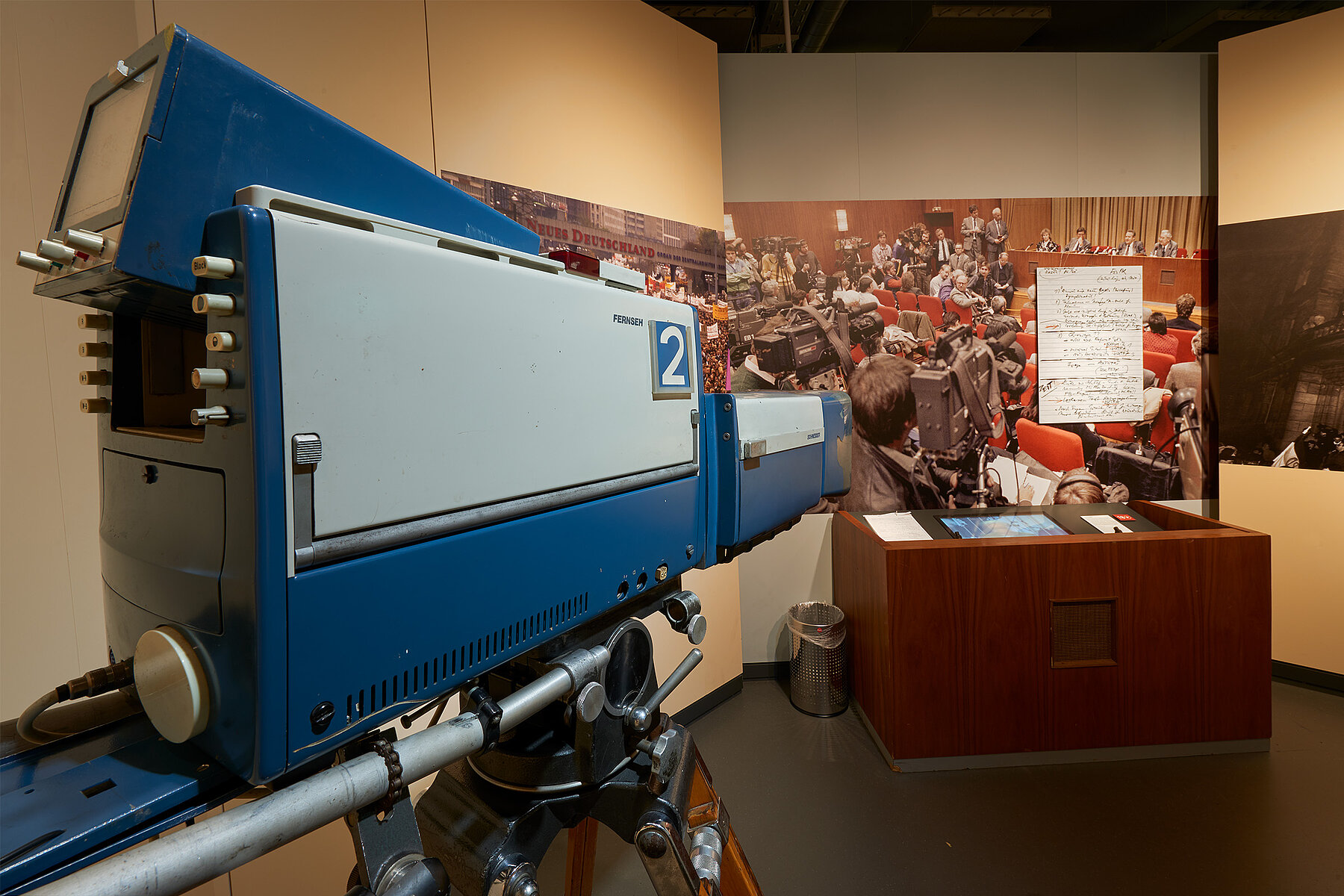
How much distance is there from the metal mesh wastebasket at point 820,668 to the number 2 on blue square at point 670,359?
206 cm

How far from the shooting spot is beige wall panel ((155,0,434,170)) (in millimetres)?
1396

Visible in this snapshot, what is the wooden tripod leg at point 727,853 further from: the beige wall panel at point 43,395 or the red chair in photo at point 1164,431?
the red chair in photo at point 1164,431

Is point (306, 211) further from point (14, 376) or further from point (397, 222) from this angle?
point (14, 376)

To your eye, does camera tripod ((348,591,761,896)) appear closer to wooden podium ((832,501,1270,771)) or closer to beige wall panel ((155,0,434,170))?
beige wall panel ((155,0,434,170))

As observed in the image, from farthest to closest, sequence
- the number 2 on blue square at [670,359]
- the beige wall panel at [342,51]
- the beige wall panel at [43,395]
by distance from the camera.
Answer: the beige wall panel at [342,51] → the beige wall panel at [43,395] → the number 2 on blue square at [670,359]

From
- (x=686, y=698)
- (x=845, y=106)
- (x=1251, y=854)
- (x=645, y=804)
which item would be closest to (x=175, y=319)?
(x=645, y=804)

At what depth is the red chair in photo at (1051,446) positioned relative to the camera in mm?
3076

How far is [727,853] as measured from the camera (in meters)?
0.92

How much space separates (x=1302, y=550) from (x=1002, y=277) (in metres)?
1.80

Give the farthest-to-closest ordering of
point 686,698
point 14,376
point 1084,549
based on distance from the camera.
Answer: point 686,698, point 1084,549, point 14,376

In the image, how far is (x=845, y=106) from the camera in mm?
2982

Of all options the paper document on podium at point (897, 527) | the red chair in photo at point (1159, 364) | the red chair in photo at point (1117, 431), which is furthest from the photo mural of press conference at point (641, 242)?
the red chair in photo at point (1159, 364)

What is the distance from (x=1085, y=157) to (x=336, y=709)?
12.4 ft

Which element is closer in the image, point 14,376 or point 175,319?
point 175,319
